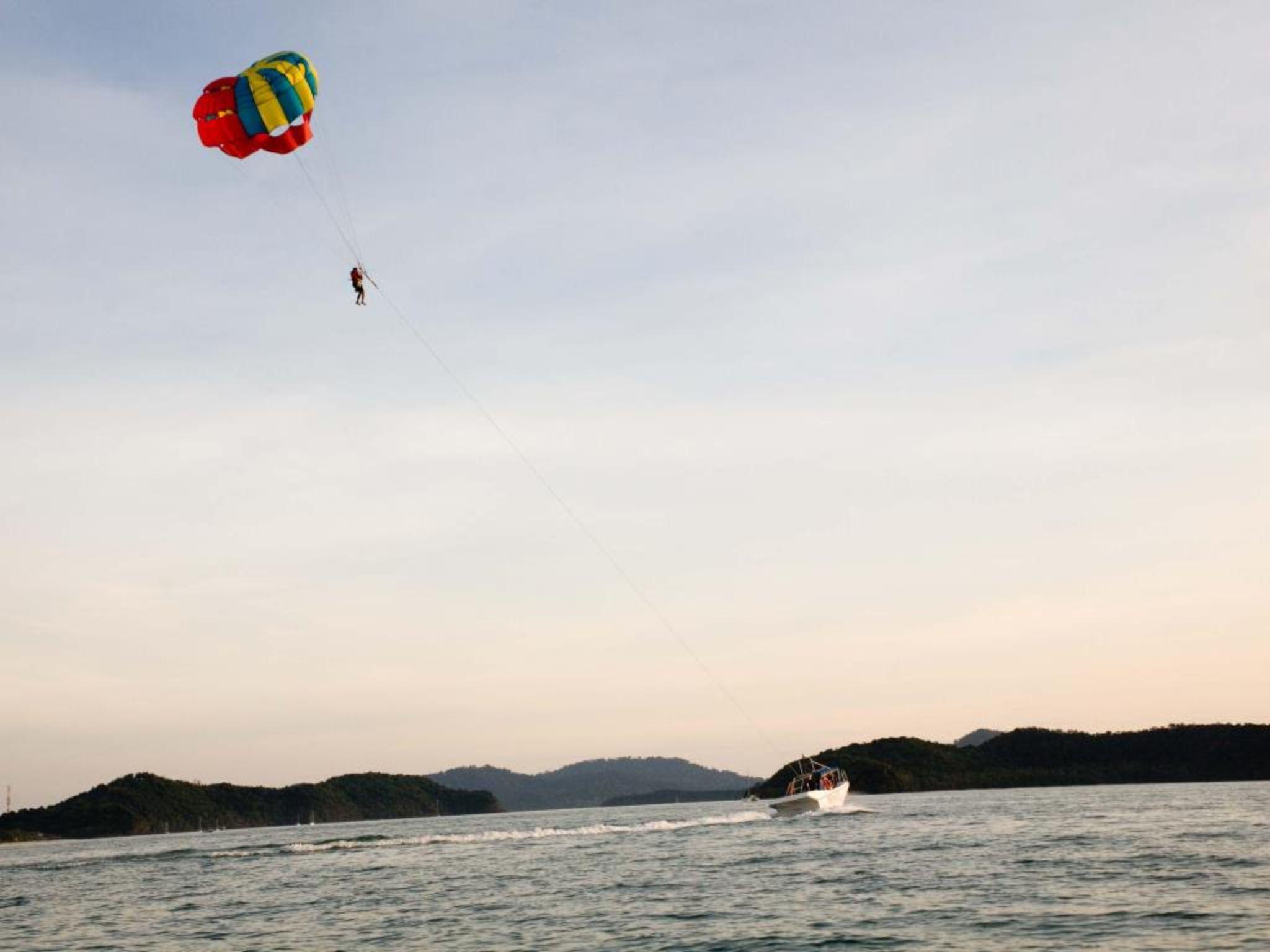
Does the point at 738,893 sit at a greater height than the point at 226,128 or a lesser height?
lesser

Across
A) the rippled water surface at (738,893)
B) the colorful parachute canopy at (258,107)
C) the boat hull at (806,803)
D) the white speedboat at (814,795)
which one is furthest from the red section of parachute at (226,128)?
the boat hull at (806,803)

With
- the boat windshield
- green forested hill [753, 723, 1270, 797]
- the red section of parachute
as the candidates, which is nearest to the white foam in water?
the boat windshield

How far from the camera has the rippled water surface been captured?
24719 millimetres

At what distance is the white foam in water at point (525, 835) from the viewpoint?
80312 mm

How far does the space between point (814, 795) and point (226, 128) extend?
54960 millimetres

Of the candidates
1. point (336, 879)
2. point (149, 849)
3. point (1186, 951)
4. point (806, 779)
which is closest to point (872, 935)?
point (1186, 951)

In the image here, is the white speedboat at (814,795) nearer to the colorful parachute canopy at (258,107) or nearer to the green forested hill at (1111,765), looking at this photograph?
the colorful parachute canopy at (258,107)

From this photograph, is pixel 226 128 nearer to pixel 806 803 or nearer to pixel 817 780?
pixel 806 803

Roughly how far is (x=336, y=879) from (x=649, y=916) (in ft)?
78.5

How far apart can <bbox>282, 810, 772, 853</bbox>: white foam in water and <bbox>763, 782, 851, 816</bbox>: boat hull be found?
6668mm

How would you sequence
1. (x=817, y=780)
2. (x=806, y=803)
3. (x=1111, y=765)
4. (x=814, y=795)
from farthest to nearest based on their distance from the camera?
(x=1111, y=765), (x=817, y=780), (x=806, y=803), (x=814, y=795)

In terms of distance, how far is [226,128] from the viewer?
33375 mm

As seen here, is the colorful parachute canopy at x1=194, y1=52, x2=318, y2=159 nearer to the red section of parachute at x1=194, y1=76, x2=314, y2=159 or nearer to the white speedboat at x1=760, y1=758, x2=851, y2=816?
the red section of parachute at x1=194, y1=76, x2=314, y2=159

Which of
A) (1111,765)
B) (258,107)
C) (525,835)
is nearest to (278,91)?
(258,107)
